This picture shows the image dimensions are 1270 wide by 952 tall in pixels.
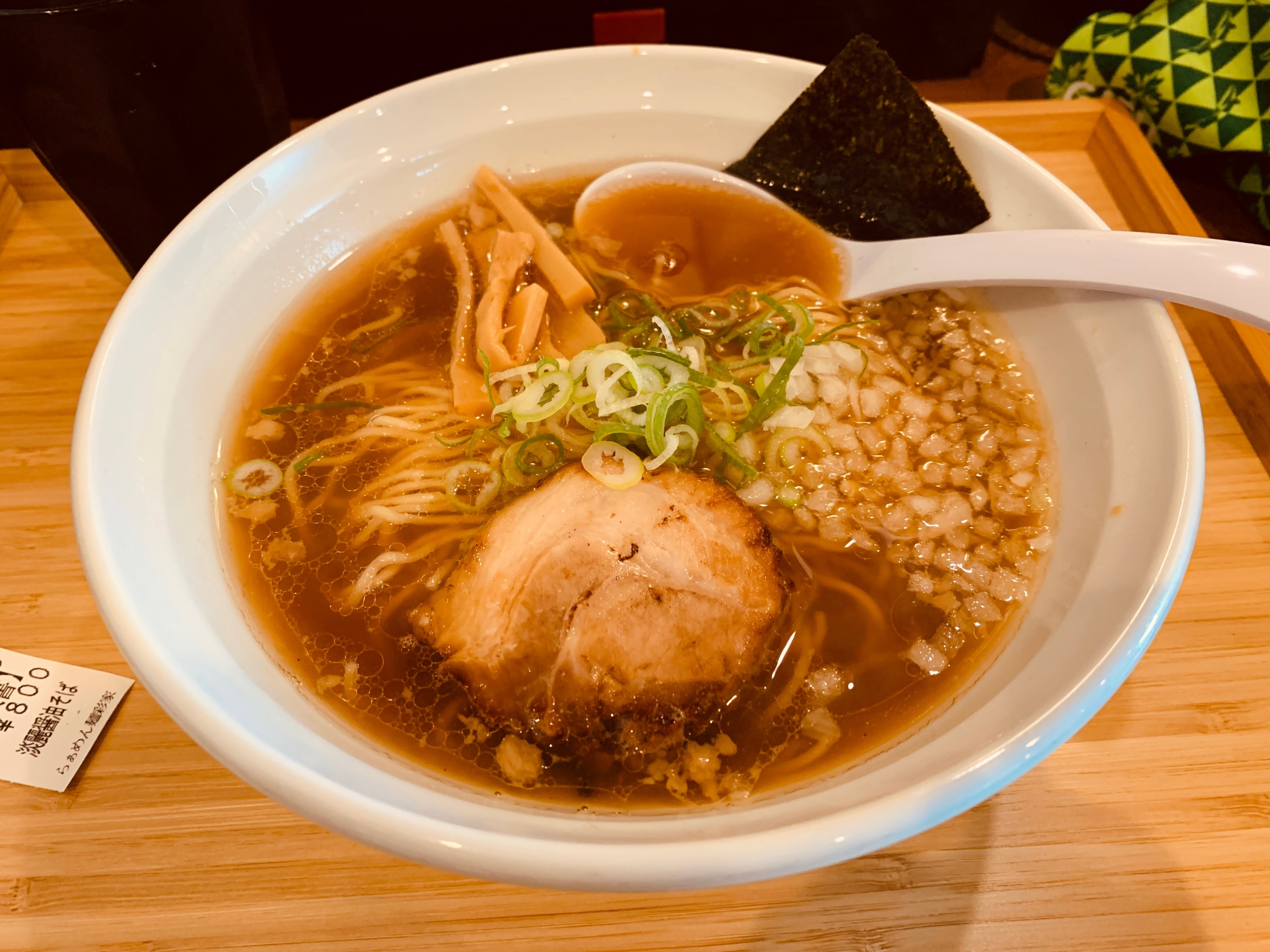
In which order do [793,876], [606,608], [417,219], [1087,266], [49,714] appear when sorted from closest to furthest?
[793,876], [606,608], [49,714], [1087,266], [417,219]

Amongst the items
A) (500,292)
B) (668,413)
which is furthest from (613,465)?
(500,292)

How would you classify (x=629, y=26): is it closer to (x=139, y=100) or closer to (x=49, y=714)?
(x=139, y=100)

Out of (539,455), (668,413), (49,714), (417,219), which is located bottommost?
(49,714)

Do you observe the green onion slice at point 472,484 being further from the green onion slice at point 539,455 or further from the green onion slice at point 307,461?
the green onion slice at point 307,461

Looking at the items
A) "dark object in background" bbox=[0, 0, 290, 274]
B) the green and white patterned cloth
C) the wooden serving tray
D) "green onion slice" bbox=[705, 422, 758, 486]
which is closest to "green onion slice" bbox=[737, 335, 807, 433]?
"green onion slice" bbox=[705, 422, 758, 486]

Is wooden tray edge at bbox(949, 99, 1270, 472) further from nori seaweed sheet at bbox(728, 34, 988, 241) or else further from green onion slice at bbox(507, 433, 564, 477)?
green onion slice at bbox(507, 433, 564, 477)

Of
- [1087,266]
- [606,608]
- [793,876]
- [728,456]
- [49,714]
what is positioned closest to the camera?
[793,876]

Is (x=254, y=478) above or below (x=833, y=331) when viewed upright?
below

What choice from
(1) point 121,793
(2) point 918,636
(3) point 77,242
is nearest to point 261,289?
(3) point 77,242
